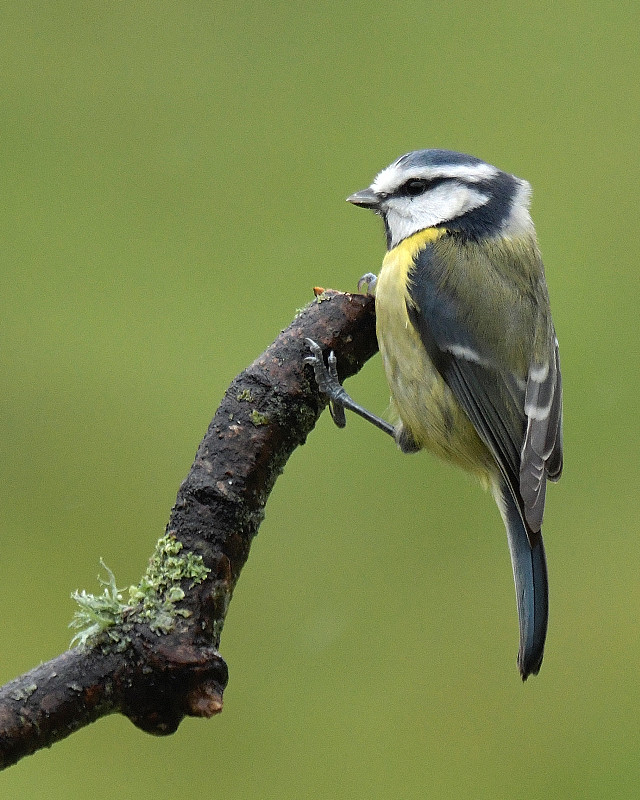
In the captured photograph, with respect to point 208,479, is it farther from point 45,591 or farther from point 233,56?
point 233,56

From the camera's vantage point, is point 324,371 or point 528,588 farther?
point 528,588

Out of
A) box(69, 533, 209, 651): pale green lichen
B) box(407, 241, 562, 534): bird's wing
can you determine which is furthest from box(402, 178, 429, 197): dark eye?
box(69, 533, 209, 651): pale green lichen

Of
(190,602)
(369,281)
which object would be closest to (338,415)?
(369,281)

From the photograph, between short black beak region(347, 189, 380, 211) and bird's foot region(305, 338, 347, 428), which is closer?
bird's foot region(305, 338, 347, 428)

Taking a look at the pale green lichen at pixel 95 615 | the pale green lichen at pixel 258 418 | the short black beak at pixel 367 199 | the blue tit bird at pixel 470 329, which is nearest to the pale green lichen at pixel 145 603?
the pale green lichen at pixel 95 615

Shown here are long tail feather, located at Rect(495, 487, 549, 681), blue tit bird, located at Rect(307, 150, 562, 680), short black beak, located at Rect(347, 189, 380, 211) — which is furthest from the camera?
short black beak, located at Rect(347, 189, 380, 211)

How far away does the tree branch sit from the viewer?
2.37ft

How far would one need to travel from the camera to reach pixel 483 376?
113 centimetres

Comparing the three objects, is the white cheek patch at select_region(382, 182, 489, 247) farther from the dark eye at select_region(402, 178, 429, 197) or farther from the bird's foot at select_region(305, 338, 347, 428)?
the bird's foot at select_region(305, 338, 347, 428)

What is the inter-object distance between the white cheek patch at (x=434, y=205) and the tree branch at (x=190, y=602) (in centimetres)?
44

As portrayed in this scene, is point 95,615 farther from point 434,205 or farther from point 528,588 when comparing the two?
point 434,205

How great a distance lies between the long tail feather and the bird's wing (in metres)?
0.05

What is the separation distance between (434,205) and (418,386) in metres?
0.24

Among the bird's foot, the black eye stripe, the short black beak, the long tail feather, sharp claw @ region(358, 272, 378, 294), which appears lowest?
the long tail feather
